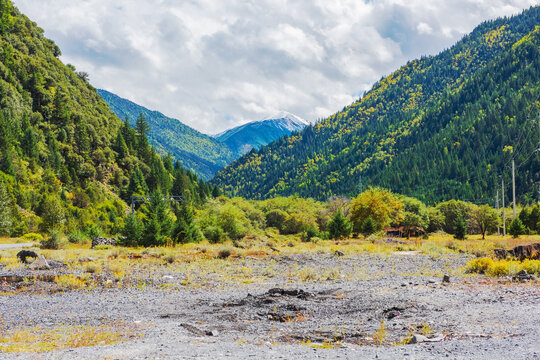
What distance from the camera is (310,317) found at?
1166cm

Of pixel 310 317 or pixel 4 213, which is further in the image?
pixel 4 213

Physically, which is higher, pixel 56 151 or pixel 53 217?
pixel 56 151

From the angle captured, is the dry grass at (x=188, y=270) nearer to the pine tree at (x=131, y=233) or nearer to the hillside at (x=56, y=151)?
the pine tree at (x=131, y=233)

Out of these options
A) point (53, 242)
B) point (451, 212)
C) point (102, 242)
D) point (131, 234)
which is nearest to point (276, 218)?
point (451, 212)

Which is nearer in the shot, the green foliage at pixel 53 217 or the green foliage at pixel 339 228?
the green foliage at pixel 339 228

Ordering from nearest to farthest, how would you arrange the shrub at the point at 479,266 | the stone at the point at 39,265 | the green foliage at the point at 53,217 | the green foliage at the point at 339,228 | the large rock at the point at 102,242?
the shrub at the point at 479,266 → the stone at the point at 39,265 → the large rock at the point at 102,242 → the green foliage at the point at 339,228 → the green foliage at the point at 53,217

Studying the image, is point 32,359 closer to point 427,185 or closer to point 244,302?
point 244,302

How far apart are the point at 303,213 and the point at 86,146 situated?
5423 centimetres

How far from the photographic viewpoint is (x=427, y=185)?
191m

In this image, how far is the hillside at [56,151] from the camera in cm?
6419

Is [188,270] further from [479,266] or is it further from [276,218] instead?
[276,218]

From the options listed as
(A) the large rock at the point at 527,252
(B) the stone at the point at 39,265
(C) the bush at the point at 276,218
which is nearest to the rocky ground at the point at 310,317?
(B) the stone at the point at 39,265

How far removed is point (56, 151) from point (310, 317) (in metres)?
85.2

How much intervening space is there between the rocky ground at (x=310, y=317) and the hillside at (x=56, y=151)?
4882 centimetres
